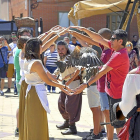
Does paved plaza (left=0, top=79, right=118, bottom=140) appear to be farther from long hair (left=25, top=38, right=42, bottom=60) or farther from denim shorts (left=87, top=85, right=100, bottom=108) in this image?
long hair (left=25, top=38, right=42, bottom=60)

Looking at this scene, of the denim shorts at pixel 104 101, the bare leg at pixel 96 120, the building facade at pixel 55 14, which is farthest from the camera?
the building facade at pixel 55 14

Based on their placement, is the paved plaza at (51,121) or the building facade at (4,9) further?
the building facade at (4,9)

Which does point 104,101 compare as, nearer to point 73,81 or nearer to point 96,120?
point 96,120

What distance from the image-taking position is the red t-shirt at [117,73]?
5.41 m

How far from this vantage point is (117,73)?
555 centimetres

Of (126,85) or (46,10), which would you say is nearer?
(126,85)

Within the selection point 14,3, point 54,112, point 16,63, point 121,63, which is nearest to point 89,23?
point 14,3

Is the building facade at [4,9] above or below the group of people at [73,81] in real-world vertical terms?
above

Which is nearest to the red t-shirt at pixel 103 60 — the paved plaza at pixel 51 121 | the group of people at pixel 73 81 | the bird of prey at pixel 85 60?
the group of people at pixel 73 81

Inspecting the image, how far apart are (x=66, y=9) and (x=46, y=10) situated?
128 centimetres

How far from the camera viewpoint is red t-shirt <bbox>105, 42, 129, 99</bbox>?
17.7 ft

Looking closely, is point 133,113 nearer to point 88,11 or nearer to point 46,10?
point 88,11

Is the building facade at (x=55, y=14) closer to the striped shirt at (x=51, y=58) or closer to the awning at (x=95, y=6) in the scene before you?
the striped shirt at (x=51, y=58)

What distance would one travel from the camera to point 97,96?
664 cm
